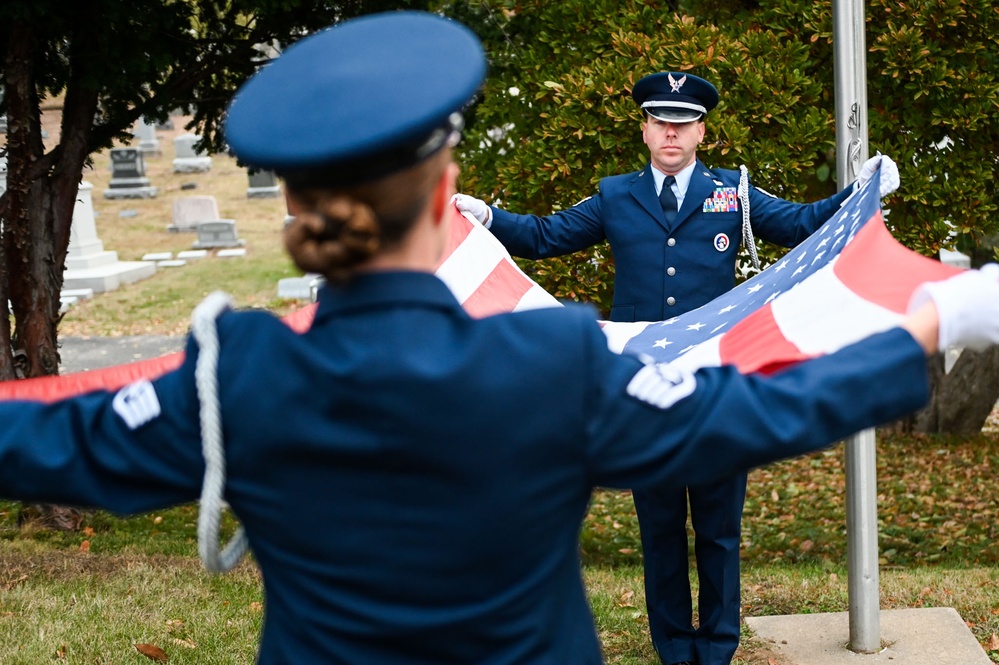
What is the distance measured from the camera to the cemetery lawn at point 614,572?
4781 millimetres

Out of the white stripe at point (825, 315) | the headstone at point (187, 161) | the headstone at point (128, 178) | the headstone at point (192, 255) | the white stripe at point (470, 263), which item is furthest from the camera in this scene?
the headstone at point (187, 161)

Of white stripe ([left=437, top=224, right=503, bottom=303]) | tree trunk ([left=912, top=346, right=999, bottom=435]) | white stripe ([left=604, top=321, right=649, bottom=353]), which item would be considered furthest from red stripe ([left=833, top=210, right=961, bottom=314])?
tree trunk ([left=912, top=346, right=999, bottom=435])

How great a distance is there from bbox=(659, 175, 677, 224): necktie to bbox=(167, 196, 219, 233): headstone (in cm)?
1999

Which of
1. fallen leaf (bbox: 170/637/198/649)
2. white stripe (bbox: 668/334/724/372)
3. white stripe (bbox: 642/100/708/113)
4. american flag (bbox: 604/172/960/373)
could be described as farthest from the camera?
fallen leaf (bbox: 170/637/198/649)

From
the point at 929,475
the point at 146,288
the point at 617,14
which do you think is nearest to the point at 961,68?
the point at 617,14

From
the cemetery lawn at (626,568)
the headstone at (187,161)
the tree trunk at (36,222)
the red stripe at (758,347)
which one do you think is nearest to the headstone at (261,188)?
the headstone at (187,161)

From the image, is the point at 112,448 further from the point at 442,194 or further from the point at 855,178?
the point at 855,178

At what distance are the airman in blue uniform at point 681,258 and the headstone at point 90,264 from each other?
15.0 meters

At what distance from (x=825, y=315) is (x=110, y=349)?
13.8 meters

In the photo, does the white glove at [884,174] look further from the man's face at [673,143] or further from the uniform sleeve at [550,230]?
the uniform sleeve at [550,230]

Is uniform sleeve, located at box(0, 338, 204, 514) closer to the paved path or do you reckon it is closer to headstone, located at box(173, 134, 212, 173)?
the paved path

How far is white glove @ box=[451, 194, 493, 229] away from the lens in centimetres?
444

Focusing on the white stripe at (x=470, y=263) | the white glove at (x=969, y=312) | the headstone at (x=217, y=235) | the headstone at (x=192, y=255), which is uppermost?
the white glove at (x=969, y=312)

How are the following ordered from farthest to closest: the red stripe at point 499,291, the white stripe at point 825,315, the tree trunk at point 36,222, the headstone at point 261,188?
the headstone at point 261,188
the tree trunk at point 36,222
the red stripe at point 499,291
the white stripe at point 825,315
